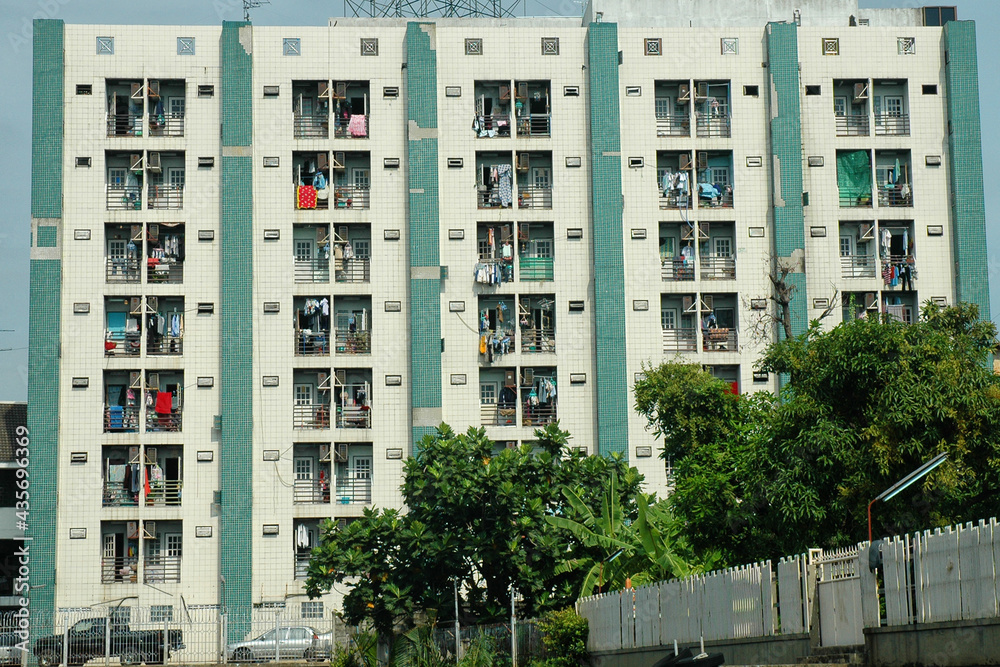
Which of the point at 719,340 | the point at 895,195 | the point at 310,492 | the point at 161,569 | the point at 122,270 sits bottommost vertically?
the point at 161,569

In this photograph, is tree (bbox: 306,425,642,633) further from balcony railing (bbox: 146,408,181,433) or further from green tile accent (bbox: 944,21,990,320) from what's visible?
green tile accent (bbox: 944,21,990,320)

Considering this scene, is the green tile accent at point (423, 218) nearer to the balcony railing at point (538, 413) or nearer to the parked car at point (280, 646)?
the balcony railing at point (538, 413)

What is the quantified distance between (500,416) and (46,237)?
59.2 ft

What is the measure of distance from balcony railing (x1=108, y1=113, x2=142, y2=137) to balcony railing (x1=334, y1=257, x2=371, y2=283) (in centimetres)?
913

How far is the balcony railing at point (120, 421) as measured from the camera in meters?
50.9

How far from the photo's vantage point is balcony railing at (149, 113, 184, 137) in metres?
52.5

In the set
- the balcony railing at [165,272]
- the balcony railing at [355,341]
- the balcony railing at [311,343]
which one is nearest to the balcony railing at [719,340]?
the balcony railing at [355,341]

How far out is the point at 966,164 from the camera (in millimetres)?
53469

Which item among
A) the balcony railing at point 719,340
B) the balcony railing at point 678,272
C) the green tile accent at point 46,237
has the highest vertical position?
the green tile accent at point 46,237

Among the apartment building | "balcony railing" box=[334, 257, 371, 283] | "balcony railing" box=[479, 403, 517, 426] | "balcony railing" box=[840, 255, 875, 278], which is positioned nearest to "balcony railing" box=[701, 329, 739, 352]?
the apartment building

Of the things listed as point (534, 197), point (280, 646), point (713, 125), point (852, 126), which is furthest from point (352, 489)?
point (852, 126)

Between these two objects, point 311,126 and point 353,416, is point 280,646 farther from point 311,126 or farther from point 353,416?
point 311,126

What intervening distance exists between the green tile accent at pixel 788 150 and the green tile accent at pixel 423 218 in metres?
12.9

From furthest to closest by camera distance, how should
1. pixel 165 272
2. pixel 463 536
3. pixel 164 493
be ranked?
pixel 165 272
pixel 164 493
pixel 463 536
